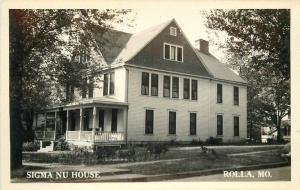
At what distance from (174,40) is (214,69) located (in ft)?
11.7

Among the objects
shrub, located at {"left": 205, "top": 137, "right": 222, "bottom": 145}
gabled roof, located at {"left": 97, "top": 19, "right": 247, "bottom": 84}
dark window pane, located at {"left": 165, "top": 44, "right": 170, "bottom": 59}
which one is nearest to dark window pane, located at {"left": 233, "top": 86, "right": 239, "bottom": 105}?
gabled roof, located at {"left": 97, "top": 19, "right": 247, "bottom": 84}

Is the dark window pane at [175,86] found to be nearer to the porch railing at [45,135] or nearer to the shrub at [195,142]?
the shrub at [195,142]

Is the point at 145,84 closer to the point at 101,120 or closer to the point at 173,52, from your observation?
the point at 173,52

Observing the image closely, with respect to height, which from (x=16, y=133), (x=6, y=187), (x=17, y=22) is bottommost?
(x=6, y=187)

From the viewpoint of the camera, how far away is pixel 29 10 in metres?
9.22

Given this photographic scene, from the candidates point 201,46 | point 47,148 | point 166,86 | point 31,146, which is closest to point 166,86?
point 166,86

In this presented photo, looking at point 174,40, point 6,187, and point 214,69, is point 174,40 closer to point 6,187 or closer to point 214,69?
point 214,69

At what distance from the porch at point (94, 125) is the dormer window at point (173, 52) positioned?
2.83 metres

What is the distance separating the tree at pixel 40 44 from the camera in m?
9.37

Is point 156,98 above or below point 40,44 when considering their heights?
below

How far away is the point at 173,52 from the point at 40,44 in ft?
23.4

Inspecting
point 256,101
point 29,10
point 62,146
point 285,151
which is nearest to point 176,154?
point 285,151

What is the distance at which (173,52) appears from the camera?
16.6 m

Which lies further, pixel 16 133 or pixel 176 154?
pixel 176 154
